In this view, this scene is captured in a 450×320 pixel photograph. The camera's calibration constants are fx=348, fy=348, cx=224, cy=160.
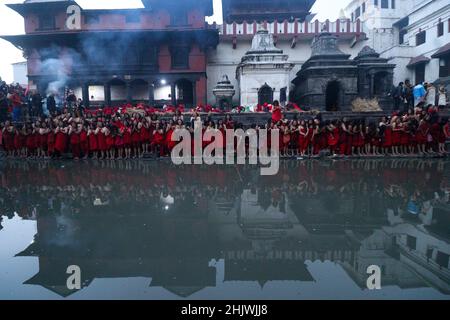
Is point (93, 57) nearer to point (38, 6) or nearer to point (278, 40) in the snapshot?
point (38, 6)

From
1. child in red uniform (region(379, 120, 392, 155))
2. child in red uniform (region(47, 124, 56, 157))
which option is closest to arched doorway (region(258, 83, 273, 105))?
child in red uniform (region(379, 120, 392, 155))

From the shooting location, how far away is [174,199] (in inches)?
285

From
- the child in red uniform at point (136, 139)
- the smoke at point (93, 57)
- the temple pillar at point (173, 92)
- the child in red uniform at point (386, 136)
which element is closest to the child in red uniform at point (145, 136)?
the child in red uniform at point (136, 139)

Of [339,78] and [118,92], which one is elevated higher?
[118,92]

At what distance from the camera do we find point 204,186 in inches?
335

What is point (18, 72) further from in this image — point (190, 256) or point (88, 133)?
point (190, 256)

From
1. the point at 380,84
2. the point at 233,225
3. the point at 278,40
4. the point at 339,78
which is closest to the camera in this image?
the point at 233,225

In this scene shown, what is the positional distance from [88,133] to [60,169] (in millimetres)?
3054

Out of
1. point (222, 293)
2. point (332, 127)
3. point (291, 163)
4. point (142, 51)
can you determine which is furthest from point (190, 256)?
point (142, 51)

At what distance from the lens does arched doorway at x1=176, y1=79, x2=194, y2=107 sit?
27984 millimetres

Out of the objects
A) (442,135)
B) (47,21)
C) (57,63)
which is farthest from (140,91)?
(442,135)

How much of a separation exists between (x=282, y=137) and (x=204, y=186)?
6.53 meters

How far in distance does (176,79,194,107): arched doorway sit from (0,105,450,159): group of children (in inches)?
515

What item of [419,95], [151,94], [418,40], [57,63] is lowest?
[419,95]
